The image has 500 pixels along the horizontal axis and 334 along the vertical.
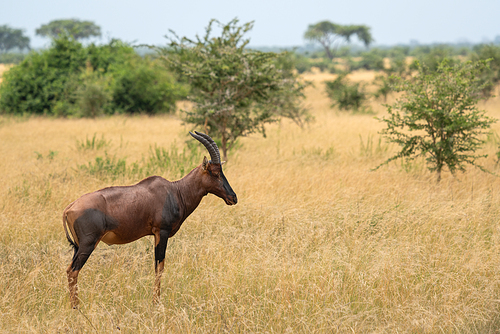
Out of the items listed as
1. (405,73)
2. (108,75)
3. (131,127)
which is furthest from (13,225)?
(405,73)

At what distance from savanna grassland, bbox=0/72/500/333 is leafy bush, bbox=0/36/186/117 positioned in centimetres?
1355

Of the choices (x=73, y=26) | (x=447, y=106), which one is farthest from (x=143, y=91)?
(x=73, y=26)

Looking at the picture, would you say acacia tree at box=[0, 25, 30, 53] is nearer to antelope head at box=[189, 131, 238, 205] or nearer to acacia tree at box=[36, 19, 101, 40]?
acacia tree at box=[36, 19, 101, 40]

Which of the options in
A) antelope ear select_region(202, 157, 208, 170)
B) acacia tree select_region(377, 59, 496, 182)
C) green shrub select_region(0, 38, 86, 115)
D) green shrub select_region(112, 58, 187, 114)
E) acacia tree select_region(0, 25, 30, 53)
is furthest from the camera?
acacia tree select_region(0, 25, 30, 53)

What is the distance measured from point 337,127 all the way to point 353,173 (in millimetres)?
7401

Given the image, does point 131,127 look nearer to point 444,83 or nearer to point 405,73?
point 444,83

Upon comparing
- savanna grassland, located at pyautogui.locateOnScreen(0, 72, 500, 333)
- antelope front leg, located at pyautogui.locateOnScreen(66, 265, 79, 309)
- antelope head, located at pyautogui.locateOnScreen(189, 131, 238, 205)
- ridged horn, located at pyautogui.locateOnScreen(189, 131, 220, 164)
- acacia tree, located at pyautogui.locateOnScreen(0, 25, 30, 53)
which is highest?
acacia tree, located at pyautogui.locateOnScreen(0, 25, 30, 53)

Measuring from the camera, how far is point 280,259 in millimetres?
4434

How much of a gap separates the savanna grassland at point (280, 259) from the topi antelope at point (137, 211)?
0.45m

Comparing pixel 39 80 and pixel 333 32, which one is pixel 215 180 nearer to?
pixel 39 80

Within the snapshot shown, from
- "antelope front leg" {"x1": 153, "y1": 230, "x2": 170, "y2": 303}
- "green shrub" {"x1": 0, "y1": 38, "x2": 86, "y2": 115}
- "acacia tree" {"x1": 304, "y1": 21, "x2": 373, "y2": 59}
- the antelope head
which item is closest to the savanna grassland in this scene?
"antelope front leg" {"x1": 153, "y1": 230, "x2": 170, "y2": 303}

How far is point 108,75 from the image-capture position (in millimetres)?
21750

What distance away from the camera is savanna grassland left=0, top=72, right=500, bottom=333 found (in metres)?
3.43

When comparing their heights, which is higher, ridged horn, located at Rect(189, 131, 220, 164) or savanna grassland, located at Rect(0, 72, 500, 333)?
ridged horn, located at Rect(189, 131, 220, 164)
